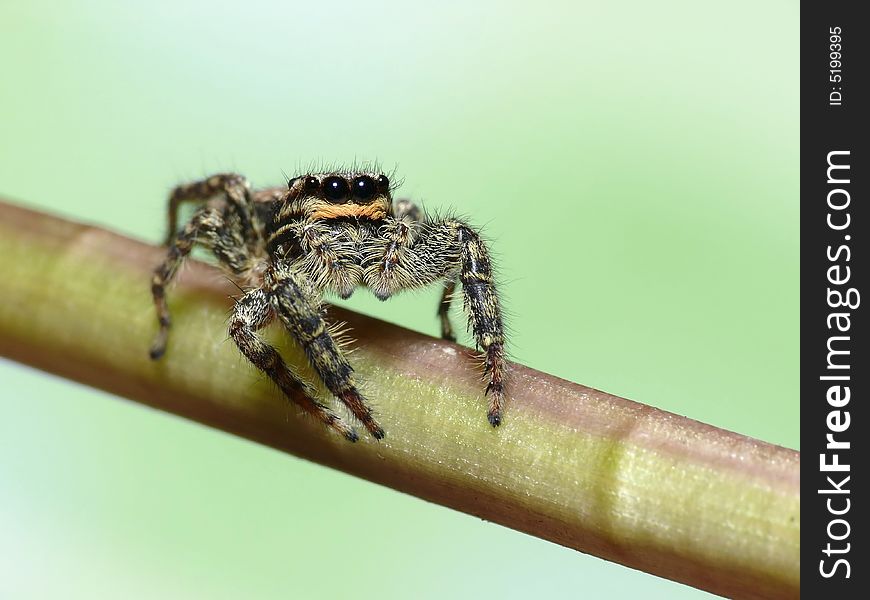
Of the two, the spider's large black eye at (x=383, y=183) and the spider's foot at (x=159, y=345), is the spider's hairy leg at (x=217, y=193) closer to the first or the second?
the spider's large black eye at (x=383, y=183)

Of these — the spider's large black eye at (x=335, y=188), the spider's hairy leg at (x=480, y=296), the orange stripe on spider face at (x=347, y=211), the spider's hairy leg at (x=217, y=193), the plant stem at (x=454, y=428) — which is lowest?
the plant stem at (x=454, y=428)

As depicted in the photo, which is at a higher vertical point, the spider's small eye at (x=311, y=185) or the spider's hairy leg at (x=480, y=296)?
the spider's small eye at (x=311, y=185)

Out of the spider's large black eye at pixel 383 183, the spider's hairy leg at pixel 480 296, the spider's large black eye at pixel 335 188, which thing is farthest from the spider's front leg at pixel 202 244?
the spider's hairy leg at pixel 480 296

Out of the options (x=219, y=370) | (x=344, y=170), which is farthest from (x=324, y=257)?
(x=219, y=370)

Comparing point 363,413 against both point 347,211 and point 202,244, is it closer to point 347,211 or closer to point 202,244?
point 347,211

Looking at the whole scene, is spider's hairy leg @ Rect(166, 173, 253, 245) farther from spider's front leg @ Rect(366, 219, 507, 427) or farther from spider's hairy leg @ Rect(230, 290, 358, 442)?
spider's hairy leg @ Rect(230, 290, 358, 442)

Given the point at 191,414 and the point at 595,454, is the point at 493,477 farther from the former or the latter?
the point at 191,414

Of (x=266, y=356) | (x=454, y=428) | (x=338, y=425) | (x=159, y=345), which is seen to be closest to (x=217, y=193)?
(x=159, y=345)
